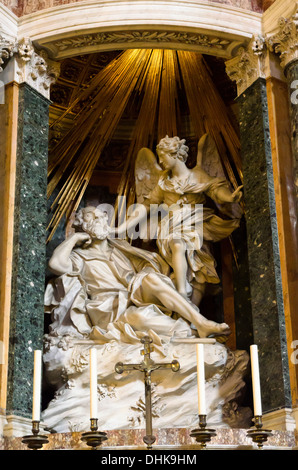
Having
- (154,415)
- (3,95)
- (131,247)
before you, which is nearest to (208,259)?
(131,247)

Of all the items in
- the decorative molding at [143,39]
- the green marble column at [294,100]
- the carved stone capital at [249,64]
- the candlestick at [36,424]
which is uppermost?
the decorative molding at [143,39]

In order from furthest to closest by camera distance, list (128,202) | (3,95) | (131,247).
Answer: (128,202) → (131,247) → (3,95)

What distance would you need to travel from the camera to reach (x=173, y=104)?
9.60m

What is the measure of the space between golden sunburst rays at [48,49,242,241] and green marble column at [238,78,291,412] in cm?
122

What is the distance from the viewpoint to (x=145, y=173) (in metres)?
9.21

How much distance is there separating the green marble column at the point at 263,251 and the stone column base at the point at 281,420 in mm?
57

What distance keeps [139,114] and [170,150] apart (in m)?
1.20

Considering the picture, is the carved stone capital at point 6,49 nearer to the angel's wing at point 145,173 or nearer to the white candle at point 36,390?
the angel's wing at point 145,173

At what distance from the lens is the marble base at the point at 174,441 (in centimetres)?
645

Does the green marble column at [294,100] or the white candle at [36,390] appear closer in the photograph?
the white candle at [36,390]

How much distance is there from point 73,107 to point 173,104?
1143 millimetres

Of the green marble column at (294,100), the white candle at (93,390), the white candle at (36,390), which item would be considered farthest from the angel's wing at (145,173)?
the white candle at (93,390)

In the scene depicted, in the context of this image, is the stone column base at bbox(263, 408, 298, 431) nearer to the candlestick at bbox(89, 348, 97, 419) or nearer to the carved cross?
the carved cross
